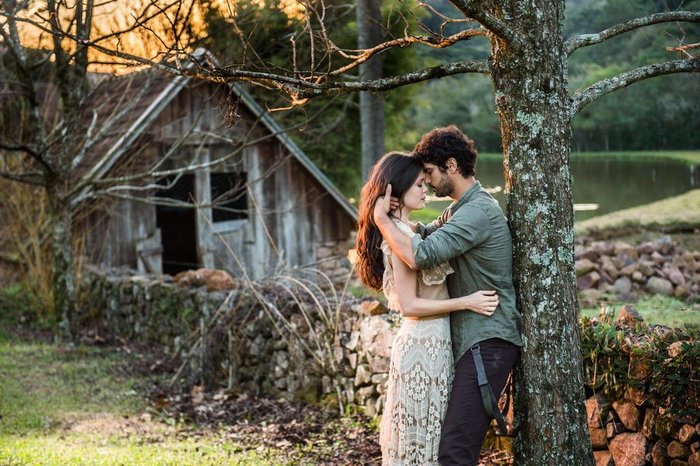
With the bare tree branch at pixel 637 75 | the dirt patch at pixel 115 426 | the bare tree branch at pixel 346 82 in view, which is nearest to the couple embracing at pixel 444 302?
the bare tree branch at pixel 346 82

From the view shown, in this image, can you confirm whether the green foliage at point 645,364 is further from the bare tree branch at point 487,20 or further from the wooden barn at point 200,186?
the wooden barn at point 200,186

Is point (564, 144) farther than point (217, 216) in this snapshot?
No

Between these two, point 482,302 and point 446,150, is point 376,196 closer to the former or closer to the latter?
point 446,150

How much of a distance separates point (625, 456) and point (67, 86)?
8333 millimetres

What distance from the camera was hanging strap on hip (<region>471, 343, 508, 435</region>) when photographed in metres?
3.91

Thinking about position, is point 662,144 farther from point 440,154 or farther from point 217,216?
point 440,154

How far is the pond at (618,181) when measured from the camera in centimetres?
2114

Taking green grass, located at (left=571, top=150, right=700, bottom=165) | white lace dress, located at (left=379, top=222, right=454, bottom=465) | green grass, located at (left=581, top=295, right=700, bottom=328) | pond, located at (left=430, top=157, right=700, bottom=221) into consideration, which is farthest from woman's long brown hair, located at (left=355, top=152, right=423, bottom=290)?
green grass, located at (left=571, top=150, right=700, bottom=165)

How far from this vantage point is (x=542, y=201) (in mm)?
4125

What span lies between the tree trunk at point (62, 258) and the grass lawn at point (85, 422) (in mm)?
455

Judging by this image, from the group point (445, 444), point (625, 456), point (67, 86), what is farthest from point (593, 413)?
point (67, 86)

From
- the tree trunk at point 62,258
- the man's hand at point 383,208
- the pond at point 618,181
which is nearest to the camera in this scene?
the man's hand at point 383,208

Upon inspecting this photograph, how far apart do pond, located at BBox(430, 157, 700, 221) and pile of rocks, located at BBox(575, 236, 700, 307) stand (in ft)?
25.0

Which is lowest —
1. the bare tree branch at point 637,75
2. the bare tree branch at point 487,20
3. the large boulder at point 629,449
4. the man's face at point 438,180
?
the large boulder at point 629,449
